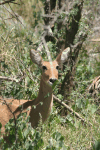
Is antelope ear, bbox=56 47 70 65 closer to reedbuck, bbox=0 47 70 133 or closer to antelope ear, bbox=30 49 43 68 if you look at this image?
reedbuck, bbox=0 47 70 133

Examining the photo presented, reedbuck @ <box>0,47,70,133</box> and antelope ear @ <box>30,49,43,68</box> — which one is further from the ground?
antelope ear @ <box>30,49,43,68</box>

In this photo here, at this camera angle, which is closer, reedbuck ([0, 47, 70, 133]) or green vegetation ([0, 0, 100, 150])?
green vegetation ([0, 0, 100, 150])

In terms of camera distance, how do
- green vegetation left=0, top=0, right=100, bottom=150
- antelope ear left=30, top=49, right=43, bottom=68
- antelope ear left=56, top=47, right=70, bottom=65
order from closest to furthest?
green vegetation left=0, top=0, right=100, bottom=150, antelope ear left=30, top=49, right=43, bottom=68, antelope ear left=56, top=47, right=70, bottom=65

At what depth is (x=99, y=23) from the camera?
465 centimetres

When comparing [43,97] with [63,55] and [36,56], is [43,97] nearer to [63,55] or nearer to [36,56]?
[36,56]

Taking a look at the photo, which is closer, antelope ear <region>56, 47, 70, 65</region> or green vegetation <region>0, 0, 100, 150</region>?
green vegetation <region>0, 0, 100, 150</region>

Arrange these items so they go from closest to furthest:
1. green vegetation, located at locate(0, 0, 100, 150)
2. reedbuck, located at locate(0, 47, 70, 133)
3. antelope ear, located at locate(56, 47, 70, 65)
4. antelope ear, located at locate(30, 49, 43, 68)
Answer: green vegetation, located at locate(0, 0, 100, 150) → reedbuck, located at locate(0, 47, 70, 133) → antelope ear, located at locate(30, 49, 43, 68) → antelope ear, located at locate(56, 47, 70, 65)

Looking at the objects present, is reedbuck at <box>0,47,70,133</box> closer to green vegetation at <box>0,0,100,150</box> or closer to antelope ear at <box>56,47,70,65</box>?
antelope ear at <box>56,47,70,65</box>

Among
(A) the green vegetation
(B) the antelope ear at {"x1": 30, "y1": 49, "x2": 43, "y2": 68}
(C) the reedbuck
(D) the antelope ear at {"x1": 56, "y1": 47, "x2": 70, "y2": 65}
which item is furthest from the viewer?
(D) the antelope ear at {"x1": 56, "y1": 47, "x2": 70, "y2": 65}

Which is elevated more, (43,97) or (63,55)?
(63,55)

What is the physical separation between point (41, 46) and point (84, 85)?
1220 mm

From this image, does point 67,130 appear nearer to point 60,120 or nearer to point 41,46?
point 60,120

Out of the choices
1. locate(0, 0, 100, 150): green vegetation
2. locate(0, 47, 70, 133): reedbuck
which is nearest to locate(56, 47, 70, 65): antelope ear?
locate(0, 47, 70, 133): reedbuck

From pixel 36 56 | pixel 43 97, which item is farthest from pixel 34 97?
pixel 36 56
